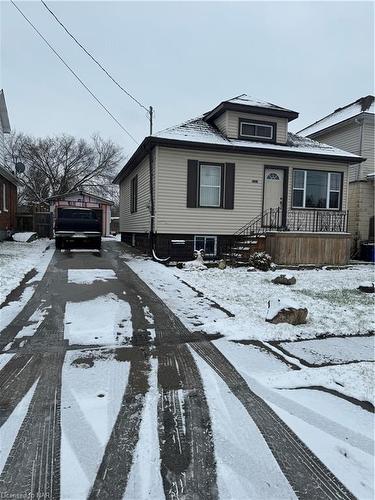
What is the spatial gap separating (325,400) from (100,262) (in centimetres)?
903

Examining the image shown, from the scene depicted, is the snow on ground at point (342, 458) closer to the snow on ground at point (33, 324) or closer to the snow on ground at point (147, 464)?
the snow on ground at point (147, 464)

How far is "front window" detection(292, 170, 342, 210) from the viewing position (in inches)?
562

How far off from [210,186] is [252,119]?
3.21m

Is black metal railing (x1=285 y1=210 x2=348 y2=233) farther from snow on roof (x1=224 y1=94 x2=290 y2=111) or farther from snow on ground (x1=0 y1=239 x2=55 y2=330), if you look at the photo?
snow on ground (x1=0 y1=239 x2=55 y2=330)

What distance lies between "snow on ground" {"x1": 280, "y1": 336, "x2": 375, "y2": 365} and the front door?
919 centimetres

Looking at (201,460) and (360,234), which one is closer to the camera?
(201,460)

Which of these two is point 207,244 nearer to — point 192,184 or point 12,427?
point 192,184

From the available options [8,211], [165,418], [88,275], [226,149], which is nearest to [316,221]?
[226,149]

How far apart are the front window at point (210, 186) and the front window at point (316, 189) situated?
3.04m

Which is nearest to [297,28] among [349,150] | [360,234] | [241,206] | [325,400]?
[241,206]

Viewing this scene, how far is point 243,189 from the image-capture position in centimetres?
1352

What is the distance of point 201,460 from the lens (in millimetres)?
2523

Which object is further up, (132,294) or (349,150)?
(349,150)

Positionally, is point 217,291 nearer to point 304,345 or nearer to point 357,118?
point 304,345
